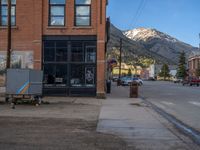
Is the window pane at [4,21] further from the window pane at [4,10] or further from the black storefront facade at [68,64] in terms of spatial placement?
the black storefront facade at [68,64]

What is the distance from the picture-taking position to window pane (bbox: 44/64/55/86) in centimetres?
3158

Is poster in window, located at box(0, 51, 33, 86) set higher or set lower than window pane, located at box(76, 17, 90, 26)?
lower

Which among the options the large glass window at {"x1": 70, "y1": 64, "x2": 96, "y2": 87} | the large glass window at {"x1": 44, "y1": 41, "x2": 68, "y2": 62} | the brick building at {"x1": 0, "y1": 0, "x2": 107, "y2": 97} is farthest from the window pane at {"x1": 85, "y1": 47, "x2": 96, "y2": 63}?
the large glass window at {"x1": 44, "y1": 41, "x2": 68, "y2": 62}

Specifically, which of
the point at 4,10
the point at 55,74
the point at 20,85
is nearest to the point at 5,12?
the point at 4,10

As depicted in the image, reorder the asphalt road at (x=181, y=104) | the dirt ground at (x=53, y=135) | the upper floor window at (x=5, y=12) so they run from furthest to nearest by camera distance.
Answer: the upper floor window at (x=5, y=12) < the asphalt road at (x=181, y=104) < the dirt ground at (x=53, y=135)

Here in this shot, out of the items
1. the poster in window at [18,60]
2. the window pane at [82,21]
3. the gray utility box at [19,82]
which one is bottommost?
the gray utility box at [19,82]

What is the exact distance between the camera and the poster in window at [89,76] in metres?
31.3

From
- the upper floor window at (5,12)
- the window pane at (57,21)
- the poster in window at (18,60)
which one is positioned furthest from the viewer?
the upper floor window at (5,12)

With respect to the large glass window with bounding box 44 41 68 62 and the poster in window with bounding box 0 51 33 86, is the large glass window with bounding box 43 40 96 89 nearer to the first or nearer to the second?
the large glass window with bounding box 44 41 68 62

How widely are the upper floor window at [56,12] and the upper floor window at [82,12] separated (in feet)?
3.40

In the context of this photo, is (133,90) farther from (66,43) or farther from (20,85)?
(20,85)

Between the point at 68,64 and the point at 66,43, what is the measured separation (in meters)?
1.55

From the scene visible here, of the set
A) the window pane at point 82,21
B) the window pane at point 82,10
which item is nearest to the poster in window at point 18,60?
the window pane at point 82,21

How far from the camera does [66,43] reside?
31.6 metres
